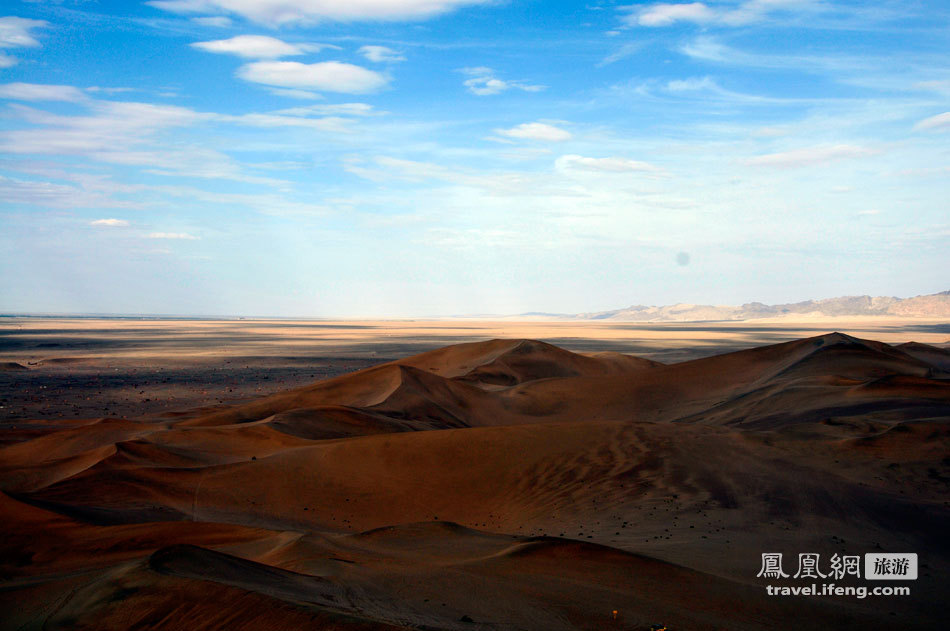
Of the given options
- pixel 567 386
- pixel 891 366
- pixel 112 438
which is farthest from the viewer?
pixel 567 386

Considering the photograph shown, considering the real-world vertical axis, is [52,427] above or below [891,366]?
below

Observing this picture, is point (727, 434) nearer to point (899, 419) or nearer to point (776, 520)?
point (899, 419)

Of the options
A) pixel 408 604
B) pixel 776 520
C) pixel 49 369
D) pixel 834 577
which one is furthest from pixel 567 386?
pixel 49 369

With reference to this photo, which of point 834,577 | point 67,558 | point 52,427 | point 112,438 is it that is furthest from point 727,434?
point 52,427

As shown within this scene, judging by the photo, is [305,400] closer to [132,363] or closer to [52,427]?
[52,427]

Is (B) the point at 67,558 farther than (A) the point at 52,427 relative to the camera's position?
No

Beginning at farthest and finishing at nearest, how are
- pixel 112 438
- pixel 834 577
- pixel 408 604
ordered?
pixel 112 438 → pixel 834 577 → pixel 408 604
